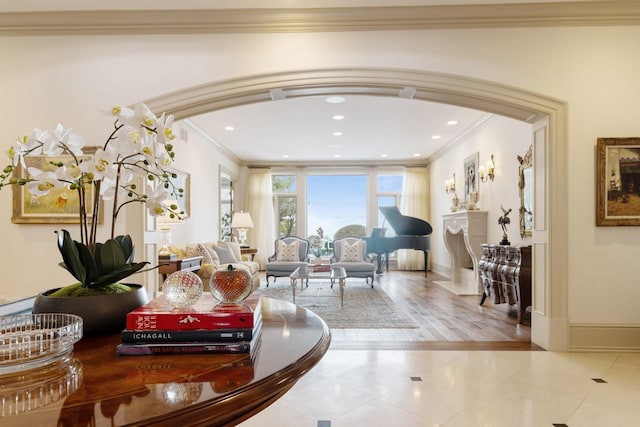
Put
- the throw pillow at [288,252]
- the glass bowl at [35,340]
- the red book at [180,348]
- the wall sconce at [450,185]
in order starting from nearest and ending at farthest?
1. the glass bowl at [35,340]
2. the red book at [180,348]
3. the throw pillow at [288,252]
4. the wall sconce at [450,185]

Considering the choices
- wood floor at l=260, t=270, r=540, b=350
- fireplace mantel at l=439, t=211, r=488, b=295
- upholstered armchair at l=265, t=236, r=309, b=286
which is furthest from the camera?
upholstered armchair at l=265, t=236, r=309, b=286

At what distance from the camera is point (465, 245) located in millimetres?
7129

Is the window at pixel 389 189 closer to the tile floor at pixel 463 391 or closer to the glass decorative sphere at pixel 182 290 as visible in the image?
the tile floor at pixel 463 391

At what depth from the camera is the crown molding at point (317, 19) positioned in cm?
327

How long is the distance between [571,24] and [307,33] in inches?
91.2

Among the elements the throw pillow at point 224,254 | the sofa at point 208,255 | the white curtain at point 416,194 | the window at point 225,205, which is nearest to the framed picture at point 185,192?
the sofa at point 208,255

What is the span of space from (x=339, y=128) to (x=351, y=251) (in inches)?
92.4

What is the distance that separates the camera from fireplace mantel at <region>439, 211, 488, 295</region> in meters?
6.23

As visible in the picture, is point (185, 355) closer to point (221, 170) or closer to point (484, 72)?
point (484, 72)

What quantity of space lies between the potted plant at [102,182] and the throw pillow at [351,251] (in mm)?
6481

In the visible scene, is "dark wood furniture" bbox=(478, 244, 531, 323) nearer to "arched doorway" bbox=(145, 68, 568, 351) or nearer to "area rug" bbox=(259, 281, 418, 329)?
"arched doorway" bbox=(145, 68, 568, 351)

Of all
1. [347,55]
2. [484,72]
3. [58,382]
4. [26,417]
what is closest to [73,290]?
[58,382]

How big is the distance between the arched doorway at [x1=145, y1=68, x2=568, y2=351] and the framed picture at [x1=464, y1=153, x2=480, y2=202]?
10.8ft

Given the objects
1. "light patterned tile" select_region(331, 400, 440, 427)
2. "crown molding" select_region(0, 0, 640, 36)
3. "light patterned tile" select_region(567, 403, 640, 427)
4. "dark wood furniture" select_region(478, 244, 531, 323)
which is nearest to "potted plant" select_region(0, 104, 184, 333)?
"light patterned tile" select_region(331, 400, 440, 427)
